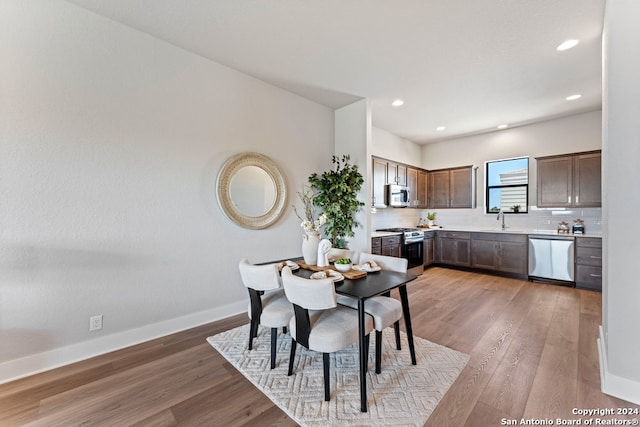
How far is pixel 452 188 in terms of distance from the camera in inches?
238

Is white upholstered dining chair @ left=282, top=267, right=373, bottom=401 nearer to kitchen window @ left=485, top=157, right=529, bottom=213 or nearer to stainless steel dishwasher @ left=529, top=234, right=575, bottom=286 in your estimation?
stainless steel dishwasher @ left=529, top=234, right=575, bottom=286

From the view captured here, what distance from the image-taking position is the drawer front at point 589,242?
405 cm

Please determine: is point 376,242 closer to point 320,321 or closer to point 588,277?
point 320,321

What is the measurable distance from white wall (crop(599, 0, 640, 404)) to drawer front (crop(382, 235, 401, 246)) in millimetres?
2755

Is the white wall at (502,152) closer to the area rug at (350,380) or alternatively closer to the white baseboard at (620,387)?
the area rug at (350,380)

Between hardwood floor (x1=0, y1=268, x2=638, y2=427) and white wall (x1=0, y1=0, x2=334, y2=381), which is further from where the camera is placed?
white wall (x1=0, y1=0, x2=334, y2=381)

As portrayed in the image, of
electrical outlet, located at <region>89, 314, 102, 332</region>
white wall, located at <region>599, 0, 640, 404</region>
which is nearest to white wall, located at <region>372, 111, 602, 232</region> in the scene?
white wall, located at <region>599, 0, 640, 404</region>

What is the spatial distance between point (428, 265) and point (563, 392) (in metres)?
3.96

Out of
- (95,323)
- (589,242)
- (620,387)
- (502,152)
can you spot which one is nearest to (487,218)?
(502,152)

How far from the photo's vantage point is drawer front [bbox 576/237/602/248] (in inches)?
160

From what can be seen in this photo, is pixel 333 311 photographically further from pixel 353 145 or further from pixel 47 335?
pixel 353 145

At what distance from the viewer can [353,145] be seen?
4.13 m

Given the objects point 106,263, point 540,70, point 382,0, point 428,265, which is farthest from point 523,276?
point 106,263

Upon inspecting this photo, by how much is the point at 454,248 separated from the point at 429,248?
0.51 m
